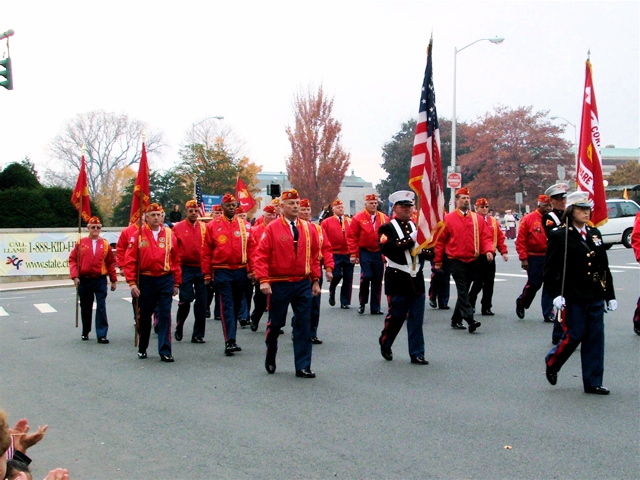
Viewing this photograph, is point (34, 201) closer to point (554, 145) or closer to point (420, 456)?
point (420, 456)

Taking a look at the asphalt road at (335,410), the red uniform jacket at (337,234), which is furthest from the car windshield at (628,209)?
the asphalt road at (335,410)

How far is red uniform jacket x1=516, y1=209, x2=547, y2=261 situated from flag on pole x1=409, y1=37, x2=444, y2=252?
3393 millimetres

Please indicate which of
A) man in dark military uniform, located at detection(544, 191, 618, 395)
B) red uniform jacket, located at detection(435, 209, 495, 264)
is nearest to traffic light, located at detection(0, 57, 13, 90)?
red uniform jacket, located at detection(435, 209, 495, 264)

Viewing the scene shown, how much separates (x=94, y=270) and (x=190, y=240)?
1.50 m

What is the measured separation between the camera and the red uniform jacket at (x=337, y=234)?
49.1 ft

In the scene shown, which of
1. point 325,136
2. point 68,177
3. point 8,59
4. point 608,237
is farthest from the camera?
point 68,177

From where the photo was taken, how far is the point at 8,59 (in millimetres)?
19859

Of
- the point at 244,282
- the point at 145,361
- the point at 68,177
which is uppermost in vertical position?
the point at 68,177

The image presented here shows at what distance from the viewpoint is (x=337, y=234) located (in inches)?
591

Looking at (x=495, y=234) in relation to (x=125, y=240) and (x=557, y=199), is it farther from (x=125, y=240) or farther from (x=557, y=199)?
(x=125, y=240)

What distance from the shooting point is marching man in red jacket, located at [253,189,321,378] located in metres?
8.65

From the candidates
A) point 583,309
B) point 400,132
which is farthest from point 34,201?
point 400,132

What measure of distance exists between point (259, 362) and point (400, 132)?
211 ft

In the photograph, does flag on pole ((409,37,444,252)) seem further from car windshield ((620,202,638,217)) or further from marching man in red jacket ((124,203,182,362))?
car windshield ((620,202,638,217))
